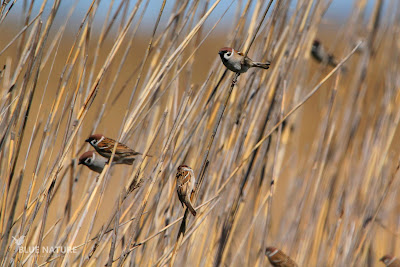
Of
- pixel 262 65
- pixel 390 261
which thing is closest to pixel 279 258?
pixel 390 261

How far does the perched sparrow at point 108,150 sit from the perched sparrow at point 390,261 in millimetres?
1368

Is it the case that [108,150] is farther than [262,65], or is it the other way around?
[108,150]

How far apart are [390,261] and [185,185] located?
136 centimetres

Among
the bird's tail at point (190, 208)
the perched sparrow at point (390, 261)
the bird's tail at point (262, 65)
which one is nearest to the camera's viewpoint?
the bird's tail at point (190, 208)

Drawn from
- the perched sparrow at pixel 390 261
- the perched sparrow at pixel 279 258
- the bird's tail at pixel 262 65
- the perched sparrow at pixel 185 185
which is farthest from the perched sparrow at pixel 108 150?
the perched sparrow at pixel 390 261

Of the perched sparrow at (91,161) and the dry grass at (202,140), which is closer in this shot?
the dry grass at (202,140)

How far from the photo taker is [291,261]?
204 cm

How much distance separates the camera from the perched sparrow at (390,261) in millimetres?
2230

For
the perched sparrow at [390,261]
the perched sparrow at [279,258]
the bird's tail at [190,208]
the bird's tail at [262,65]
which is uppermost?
the bird's tail at [262,65]

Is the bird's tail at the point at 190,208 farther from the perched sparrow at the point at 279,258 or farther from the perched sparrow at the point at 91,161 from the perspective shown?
the perched sparrow at the point at 279,258

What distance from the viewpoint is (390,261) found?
89.2 inches

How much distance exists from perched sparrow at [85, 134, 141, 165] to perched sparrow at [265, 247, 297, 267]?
0.83m

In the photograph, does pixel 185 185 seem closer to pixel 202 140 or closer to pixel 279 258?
pixel 202 140

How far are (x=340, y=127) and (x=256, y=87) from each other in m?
0.67
